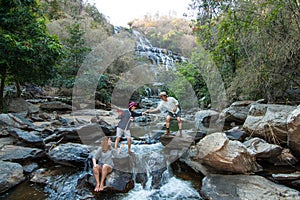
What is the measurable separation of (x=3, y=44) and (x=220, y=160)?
7.40 metres

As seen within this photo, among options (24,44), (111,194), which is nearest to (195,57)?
(24,44)

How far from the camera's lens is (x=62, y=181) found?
385 cm

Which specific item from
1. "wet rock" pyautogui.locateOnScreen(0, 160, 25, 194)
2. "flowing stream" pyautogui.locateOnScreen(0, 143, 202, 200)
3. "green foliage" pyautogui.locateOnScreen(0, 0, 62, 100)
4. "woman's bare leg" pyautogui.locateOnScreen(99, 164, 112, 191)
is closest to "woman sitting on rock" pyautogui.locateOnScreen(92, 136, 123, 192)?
"woman's bare leg" pyautogui.locateOnScreen(99, 164, 112, 191)

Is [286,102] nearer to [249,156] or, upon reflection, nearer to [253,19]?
[253,19]

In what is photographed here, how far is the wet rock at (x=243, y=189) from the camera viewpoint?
2.98 meters

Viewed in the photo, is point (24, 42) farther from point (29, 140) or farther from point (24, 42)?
point (29, 140)

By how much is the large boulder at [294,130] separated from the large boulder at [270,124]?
0.57 meters

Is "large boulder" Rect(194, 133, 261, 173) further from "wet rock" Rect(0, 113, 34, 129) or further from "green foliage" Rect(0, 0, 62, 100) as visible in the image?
"green foliage" Rect(0, 0, 62, 100)

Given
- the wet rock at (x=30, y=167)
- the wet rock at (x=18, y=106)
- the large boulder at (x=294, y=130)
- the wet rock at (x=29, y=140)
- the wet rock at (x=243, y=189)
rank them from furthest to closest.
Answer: the wet rock at (x=18, y=106), the wet rock at (x=29, y=140), the wet rock at (x=30, y=167), the large boulder at (x=294, y=130), the wet rock at (x=243, y=189)

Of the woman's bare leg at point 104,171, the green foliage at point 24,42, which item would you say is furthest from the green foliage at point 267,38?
the green foliage at point 24,42

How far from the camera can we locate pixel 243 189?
3.17m

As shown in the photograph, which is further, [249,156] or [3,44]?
[3,44]

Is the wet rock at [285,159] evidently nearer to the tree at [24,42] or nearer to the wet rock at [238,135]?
the wet rock at [238,135]

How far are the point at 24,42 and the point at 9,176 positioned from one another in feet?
16.2
